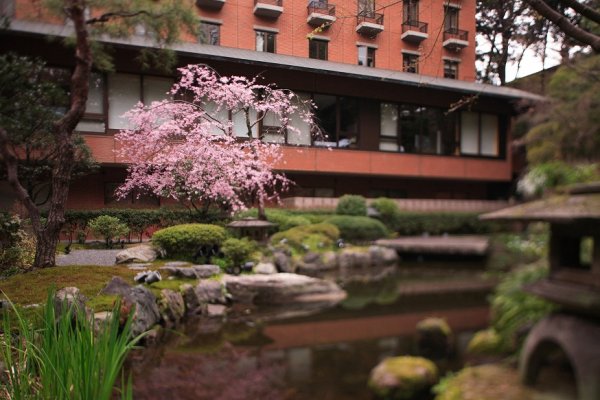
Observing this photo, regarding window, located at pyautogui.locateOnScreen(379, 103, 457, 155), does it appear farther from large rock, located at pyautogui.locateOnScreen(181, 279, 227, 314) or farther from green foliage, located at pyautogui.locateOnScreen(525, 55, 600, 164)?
large rock, located at pyautogui.locateOnScreen(181, 279, 227, 314)

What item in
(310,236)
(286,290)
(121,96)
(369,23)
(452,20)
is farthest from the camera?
(286,290)

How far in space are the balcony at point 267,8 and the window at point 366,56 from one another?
24.8 inches

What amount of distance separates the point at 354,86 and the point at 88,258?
7.24 feet

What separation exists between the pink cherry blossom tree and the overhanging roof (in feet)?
0.42

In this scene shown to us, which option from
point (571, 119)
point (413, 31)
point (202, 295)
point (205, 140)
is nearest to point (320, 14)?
point (413, 31)

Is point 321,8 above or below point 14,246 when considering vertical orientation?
above

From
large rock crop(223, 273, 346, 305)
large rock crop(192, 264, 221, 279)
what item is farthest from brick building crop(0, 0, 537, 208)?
large rock crop(223, 273, 346, 305)

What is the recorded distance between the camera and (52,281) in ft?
7.00

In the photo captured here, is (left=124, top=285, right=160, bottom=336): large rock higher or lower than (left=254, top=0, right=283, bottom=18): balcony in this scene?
lower

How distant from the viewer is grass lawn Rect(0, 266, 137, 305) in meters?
2.09

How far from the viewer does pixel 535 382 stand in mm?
2146

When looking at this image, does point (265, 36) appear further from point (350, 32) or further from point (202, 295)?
point (202, 295)

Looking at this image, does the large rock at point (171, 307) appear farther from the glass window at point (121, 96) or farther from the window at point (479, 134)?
the window at point (479, 134)

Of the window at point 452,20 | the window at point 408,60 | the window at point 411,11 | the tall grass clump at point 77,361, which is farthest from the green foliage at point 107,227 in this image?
the window at point 452,20
